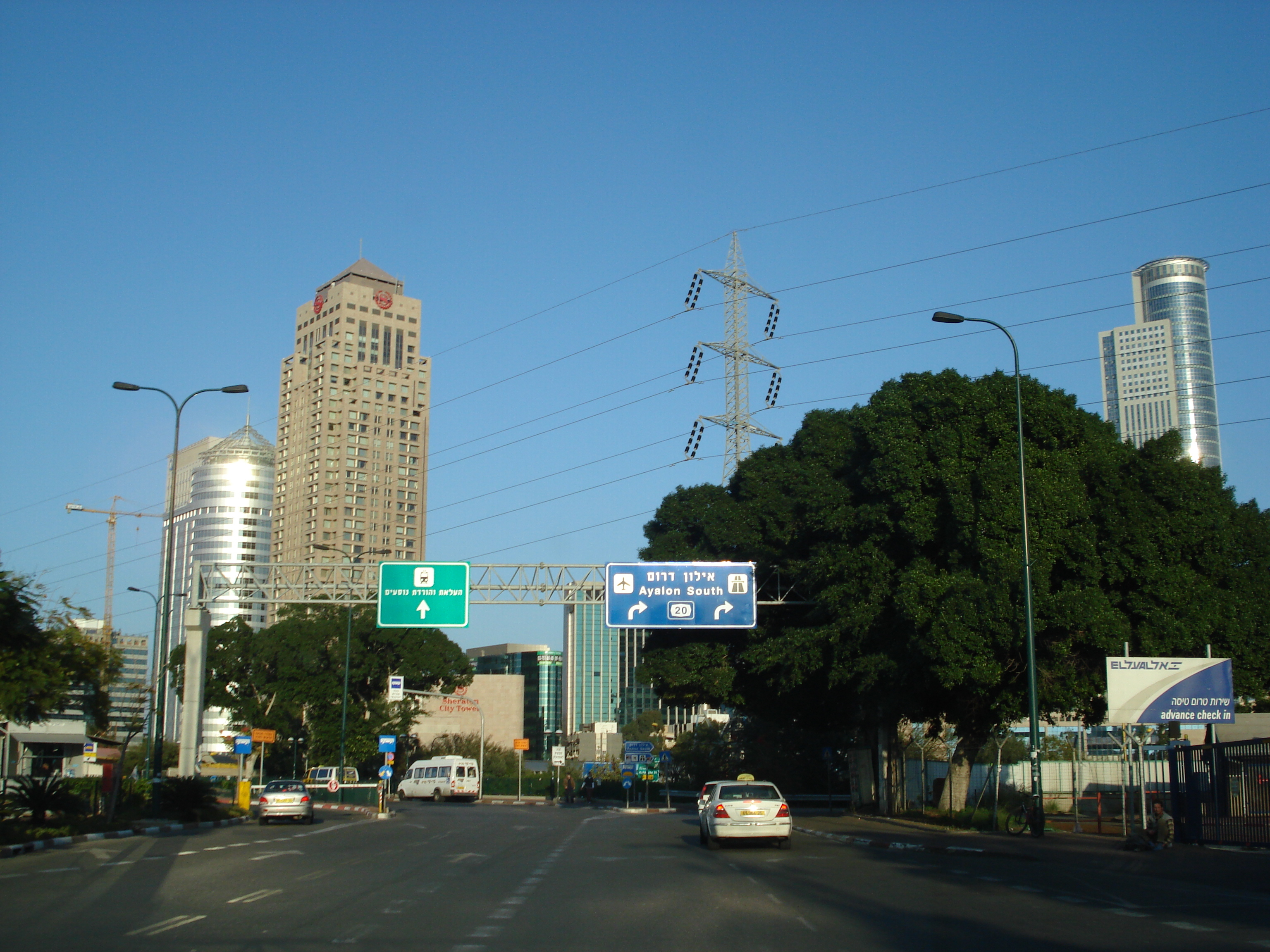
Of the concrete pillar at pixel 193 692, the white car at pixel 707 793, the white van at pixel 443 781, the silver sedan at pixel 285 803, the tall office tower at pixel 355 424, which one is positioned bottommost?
the white van at pixel 443 781

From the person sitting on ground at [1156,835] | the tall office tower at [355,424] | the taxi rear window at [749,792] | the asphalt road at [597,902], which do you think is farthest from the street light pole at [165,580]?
the tall office tower at [355,424]

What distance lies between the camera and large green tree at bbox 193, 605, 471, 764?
217 ft

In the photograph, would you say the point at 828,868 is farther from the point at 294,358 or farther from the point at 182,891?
the point at 294,358

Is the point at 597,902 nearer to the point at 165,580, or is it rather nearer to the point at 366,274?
the point at 165,580

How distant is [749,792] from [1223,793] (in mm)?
9088

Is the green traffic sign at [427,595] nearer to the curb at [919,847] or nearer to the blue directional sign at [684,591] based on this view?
the blue directional sign at [684,591]

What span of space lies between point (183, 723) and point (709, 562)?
17054mm

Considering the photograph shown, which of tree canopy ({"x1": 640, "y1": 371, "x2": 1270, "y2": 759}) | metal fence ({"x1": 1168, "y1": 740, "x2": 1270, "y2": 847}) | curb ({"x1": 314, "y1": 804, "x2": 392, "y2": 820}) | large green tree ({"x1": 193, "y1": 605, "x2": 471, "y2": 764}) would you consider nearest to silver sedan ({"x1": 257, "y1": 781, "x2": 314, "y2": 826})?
curb ({"x1": 314, "y1": 804, "x2": 392, "y2": 820})

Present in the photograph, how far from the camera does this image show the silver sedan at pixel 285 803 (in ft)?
112

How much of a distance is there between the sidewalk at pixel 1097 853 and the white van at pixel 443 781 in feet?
109

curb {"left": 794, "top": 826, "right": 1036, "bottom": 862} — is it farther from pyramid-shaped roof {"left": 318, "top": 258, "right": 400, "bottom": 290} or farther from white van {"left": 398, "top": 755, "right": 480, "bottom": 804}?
pyramid-shaped roof {"left": 318, "top": 258, "right": 400, "bottom": 290}

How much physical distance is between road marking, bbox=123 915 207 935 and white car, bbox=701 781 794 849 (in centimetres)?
1218

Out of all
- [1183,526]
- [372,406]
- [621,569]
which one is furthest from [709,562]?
[372,406]

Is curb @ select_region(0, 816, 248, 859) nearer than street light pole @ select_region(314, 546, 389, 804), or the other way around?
curb @ select_region(0, 816, 248, 859)
